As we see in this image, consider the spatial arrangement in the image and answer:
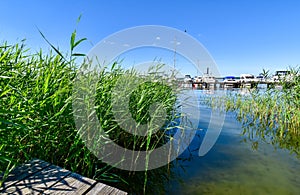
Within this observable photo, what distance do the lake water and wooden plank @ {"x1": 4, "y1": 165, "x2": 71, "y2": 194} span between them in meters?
1.47

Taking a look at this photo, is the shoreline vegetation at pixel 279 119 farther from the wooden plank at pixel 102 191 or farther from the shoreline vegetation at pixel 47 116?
the wooden plank at pixel 102 191

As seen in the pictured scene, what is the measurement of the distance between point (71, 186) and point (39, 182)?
233mm

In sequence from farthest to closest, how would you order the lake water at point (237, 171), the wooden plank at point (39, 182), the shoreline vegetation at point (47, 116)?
1. the lake water at point (237, 171)
2. the shoreline vegetation at point (47, 116)
3. the wooden plank at point (39, 182)

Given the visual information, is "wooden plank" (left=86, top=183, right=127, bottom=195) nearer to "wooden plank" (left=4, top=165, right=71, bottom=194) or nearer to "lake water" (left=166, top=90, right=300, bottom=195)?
"wooden plank" (left=4, top=165, right=71, bottom=194)

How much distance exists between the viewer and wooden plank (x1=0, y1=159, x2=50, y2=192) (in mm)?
1184

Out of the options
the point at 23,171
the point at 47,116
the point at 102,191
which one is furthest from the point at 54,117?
the point at 102,191

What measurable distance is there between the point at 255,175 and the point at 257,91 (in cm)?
457

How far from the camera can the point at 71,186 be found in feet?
3.88

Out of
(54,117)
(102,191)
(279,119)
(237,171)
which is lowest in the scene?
(237,171)

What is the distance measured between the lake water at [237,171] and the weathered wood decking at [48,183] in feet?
4.41

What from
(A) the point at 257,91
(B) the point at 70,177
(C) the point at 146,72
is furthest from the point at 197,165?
(A) the point at 257,91

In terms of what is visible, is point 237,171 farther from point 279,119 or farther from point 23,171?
point 279,119

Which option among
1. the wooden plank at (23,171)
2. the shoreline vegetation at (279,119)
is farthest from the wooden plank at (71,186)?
the shoreline vegetation at (279,119)

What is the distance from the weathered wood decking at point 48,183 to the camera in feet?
3.69
